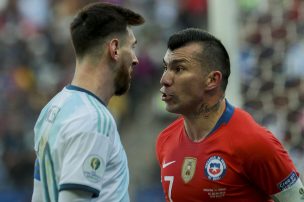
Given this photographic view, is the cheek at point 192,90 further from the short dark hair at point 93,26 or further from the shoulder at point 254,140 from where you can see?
the short dark hair at point 93,26

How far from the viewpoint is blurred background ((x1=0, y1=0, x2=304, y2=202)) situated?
7336mm

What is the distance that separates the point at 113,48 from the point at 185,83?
538mm

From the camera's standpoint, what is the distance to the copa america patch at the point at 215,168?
4258mm

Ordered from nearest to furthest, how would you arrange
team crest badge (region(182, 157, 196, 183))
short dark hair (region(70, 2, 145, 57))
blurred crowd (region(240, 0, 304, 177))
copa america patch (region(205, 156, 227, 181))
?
short dark hair (region(70, 2, 145, 57)), copa america patch (region(205, 156, 227, 181)), team crest badge (region(182, 157, 196, 183)), blurred crowd (region(240, 0, 304, 177))

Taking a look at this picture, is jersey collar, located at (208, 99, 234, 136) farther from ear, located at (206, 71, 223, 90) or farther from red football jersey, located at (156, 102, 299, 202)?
ear, located at (206, 71, 223, 90)

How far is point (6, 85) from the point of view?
35.6ft

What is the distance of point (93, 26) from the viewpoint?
4.00m

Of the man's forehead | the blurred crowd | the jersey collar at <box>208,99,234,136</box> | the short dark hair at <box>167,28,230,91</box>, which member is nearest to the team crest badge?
the jersey collar at <box>208,99,234,136</box>

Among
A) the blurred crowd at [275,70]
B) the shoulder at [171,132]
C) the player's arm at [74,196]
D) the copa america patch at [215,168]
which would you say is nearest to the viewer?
the player's arm at [74,196]

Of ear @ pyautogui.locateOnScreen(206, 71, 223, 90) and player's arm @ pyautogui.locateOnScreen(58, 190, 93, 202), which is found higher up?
ear @ pyautogui.locateOnScreen(206, 71, 223, 90)

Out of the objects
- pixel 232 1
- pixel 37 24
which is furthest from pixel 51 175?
pixel 37 24

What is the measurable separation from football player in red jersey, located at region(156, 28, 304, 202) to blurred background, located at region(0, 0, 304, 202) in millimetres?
2840

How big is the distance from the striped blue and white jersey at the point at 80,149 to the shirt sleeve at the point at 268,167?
664 mm

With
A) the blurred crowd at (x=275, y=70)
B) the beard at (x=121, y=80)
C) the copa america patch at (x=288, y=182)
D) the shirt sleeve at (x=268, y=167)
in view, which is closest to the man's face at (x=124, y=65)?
the beard at (x=121, y=80)
